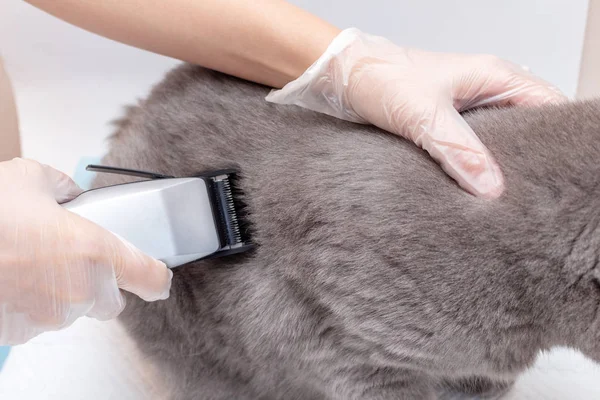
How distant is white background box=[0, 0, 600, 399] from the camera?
155 centimetres

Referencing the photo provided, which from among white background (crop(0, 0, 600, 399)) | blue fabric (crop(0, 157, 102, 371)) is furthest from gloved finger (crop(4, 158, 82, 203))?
white background (crop(0, 0, 600, 399))

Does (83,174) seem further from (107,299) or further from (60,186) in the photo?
(107,299)

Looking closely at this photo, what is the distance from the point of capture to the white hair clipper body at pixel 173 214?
30.7 inches

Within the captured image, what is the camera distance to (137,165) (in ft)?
3.12

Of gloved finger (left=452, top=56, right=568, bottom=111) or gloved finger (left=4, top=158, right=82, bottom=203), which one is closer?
gloved finger (left=4, top=158, right=82, bottom=203)

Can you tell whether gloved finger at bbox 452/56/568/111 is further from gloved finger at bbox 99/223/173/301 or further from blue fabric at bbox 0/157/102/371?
blue fabric at bbox 0/157/102/371

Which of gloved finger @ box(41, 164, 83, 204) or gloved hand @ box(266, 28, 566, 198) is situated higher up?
gloved hand @ box(266, 28, 566, 198)

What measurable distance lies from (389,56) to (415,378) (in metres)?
0.50

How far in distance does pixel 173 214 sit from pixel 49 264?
176 mm

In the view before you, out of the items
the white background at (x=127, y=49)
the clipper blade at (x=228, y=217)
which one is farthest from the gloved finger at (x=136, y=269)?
the white background at (x=127, y=49)

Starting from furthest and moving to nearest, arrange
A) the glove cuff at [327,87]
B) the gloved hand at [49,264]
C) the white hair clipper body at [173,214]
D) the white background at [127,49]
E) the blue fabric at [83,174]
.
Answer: the white background at [127,49] → the blue fabric at [83,174] → the glove cuff at [327,87] → the white hair clipper body at [173,214] → the gloved hand at [49,264]

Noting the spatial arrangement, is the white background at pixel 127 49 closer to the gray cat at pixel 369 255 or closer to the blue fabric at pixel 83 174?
the blue fabric at pixel 83 174

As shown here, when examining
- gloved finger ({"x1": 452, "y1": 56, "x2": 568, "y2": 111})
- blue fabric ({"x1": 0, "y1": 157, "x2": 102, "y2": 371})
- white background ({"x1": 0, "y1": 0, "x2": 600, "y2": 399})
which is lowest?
blue fabric ({"x1": 0, "y1": 157, "x2": 102, "y2": 371})

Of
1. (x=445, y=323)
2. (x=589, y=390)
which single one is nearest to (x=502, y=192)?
(x=445, y=323)
